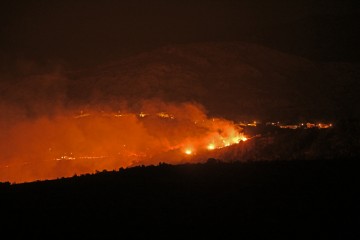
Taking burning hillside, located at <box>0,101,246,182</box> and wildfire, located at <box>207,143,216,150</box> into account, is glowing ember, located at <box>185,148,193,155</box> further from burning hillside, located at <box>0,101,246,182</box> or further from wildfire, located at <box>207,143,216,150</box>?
burning hillside, located at <box>0,101,246,182</box>

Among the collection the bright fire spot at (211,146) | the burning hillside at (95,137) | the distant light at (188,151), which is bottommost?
the distant light at (188,151)

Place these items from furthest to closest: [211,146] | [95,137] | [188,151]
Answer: [95,137] < [211,146] < [188,151]

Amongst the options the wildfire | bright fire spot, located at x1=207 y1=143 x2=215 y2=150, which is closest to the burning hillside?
the wildfire

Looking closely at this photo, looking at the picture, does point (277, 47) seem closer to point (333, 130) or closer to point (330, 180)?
point (333, 130)

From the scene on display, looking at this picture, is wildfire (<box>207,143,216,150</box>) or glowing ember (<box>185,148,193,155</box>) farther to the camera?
wildfire (<box>207,143,216,150</box>)

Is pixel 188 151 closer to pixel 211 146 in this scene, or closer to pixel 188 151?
pixel 188 151

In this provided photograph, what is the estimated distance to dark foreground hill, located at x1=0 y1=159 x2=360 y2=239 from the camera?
39.0 ft

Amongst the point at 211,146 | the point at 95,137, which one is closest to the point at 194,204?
the point at 211,146

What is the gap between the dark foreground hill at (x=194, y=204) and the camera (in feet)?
39.0

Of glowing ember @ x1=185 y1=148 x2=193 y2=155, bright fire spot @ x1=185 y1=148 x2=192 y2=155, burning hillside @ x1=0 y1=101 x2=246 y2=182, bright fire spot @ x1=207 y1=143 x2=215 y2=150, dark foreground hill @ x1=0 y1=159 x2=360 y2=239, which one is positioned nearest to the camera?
dark foreground hill @ x1=0 y1=159 x2=360 y2=239

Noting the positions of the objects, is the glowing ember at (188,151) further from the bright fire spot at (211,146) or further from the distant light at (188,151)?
the bright fire spot at (211,146)

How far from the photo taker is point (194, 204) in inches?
536

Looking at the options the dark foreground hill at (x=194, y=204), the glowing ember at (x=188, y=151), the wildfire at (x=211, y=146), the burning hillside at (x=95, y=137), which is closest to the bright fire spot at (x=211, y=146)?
the wildfire at (x=211, y=146)

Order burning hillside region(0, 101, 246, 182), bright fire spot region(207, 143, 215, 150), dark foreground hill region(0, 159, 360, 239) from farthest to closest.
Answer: burning hillside region(0, 101, 246, 182), bright fire spot region(207, 143, 215, 150), dark foreground hill region(0, 159, 360, 239)
